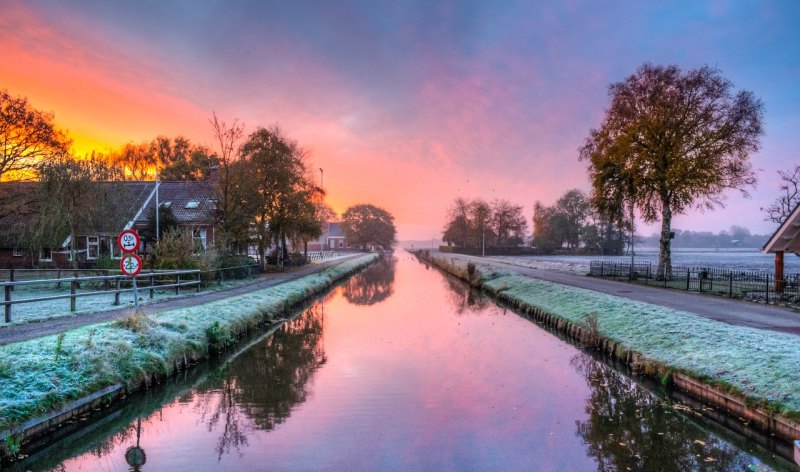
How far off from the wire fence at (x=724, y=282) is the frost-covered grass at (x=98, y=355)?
64.3 feet

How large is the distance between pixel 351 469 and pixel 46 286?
23.2 meters

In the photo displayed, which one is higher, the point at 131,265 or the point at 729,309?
the point at 131,265

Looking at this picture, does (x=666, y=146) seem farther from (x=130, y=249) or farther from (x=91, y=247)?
(x=91, y=247)

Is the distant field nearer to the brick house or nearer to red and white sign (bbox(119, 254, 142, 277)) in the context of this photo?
the brick house

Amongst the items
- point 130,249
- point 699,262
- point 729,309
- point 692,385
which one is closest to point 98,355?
point 130,249

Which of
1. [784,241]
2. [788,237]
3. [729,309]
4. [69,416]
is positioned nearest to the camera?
[69,416]

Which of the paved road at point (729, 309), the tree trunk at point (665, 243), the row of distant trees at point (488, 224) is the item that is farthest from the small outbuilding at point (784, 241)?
the row of distant trees at point (488, 224)

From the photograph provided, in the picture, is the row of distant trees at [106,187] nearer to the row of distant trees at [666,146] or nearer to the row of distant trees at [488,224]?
the row of distant trees at [666,146]

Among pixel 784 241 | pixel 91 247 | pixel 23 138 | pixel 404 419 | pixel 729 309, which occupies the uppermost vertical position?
pixel 23 138

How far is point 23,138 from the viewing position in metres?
27.5

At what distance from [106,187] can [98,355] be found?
873 inches

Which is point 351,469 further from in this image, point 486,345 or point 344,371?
point 486,345

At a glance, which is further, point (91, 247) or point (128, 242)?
point (91, 247)

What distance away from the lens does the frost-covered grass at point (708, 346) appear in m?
7.41
